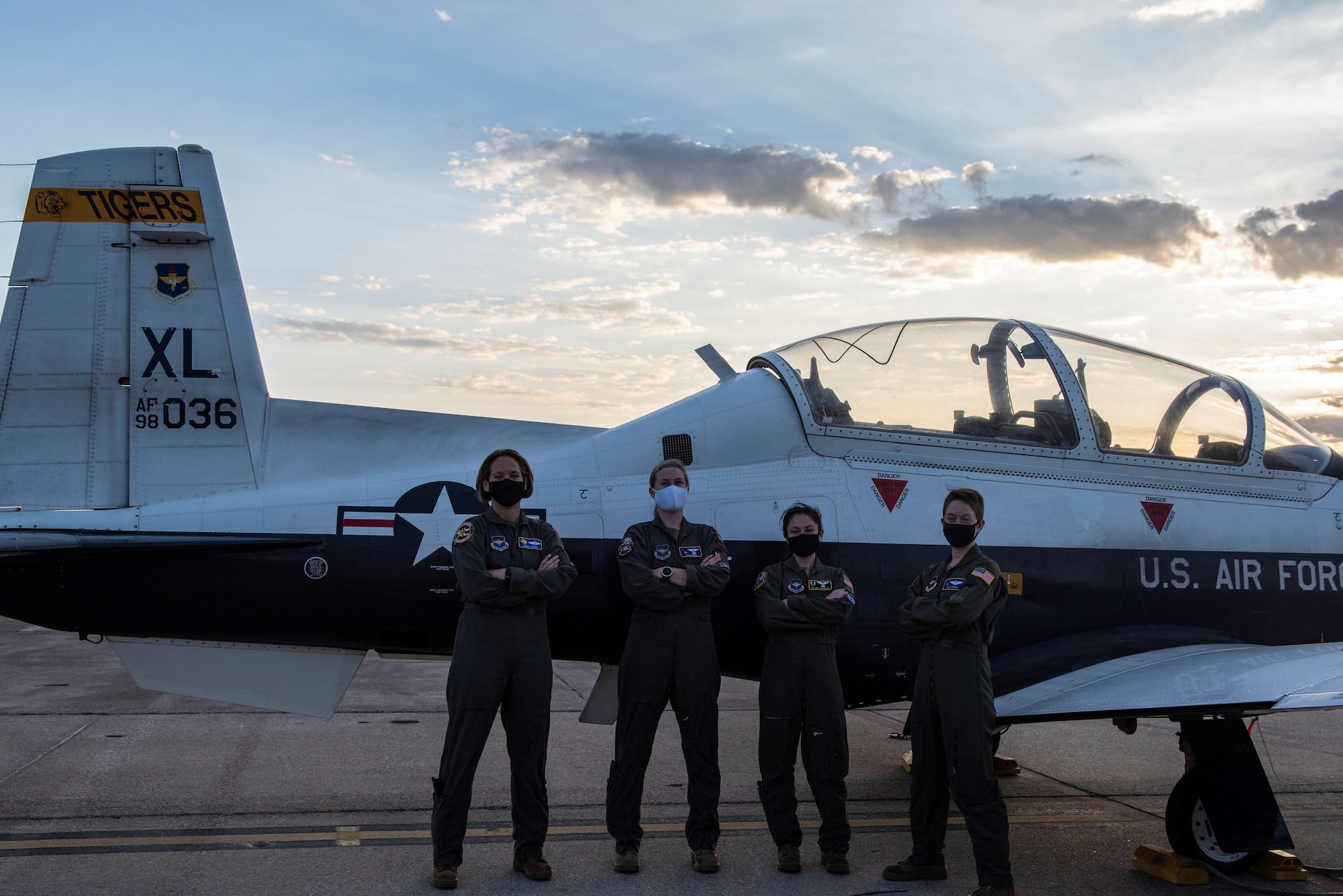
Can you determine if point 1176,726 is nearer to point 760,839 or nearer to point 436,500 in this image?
point 760,839

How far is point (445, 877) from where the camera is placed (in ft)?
15.1

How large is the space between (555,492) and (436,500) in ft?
2.10

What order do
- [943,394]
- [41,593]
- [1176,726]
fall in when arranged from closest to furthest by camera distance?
[41,593]
[943,394]
[1176,726]

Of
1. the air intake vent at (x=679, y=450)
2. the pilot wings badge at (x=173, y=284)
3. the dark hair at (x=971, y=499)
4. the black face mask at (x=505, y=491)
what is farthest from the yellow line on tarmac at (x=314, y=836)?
the pilot wings badge at (x=173, y=284)

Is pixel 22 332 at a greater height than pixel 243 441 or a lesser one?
greater

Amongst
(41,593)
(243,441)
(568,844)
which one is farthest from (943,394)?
(41,593)

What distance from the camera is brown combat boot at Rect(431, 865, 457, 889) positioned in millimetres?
4598

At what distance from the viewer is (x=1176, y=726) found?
32.2 ft

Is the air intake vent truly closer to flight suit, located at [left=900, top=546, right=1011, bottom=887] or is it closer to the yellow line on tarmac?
flight suit, located at [left=900, top=546, right=1011, bottom=887]

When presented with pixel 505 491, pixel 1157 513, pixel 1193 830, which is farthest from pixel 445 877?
pixel 1157 513

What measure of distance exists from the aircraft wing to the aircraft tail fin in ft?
14.3

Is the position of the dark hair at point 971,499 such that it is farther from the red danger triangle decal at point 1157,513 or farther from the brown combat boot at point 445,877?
the brown combat boot at point 445,877

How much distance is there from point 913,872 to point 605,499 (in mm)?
2455

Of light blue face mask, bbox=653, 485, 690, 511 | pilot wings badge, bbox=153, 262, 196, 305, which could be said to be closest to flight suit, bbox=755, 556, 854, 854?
light blue face mask, bbox=653, 485, 690, 511
